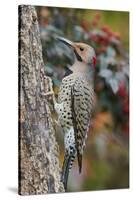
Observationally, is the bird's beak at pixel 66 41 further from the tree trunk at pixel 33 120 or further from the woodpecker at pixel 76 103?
the tree trunk at pixel 33 120

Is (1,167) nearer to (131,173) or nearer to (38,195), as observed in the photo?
(38,195)

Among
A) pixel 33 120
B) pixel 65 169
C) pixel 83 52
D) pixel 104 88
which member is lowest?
pixel 65 169

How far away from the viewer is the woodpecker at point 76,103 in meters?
3.13

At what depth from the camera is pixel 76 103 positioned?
10.4 ft

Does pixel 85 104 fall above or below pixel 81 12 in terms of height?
below

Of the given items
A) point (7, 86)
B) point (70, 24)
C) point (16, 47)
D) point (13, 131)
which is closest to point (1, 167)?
point (13, 131)

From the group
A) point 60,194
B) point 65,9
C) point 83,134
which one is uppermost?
point 65,9

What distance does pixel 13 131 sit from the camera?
3.00 metres

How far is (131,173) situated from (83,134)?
0.38 m

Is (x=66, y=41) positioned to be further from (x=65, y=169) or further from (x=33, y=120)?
(x=65, y=169)

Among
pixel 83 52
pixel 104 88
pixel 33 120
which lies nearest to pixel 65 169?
pixel 33 120

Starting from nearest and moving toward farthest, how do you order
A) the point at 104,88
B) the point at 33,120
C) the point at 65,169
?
the point at 33,120, the point at 65,169, the point at 104,88

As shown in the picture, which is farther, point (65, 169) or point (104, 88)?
point (104, 88)

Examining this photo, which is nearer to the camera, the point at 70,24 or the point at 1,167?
the point at 1,167
